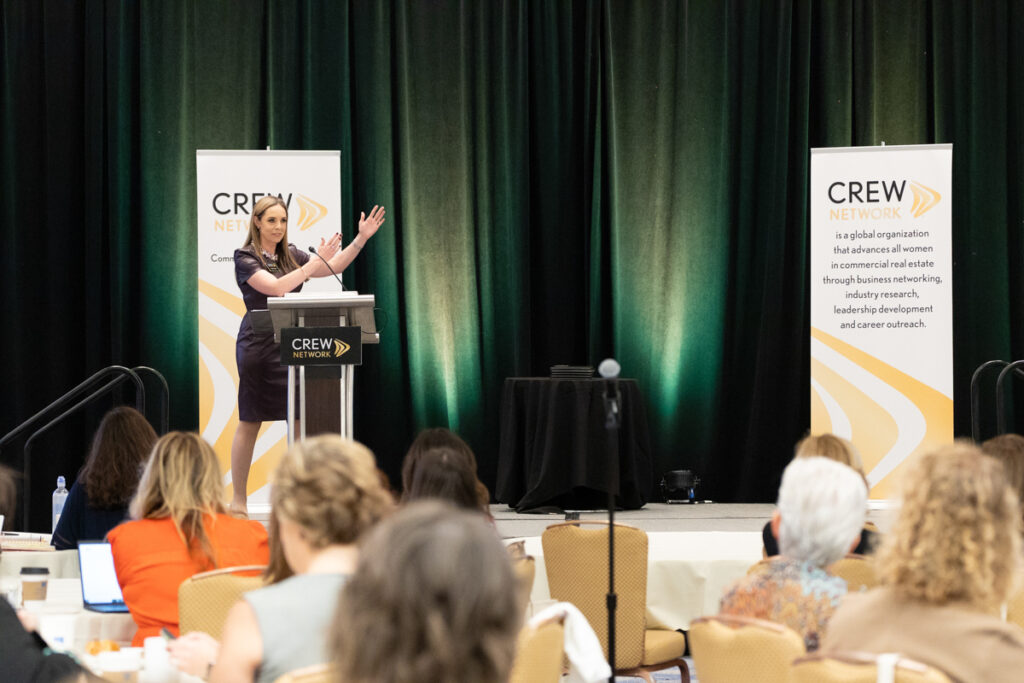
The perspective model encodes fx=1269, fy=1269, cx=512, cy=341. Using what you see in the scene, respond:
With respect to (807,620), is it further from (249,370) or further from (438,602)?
(249,370)

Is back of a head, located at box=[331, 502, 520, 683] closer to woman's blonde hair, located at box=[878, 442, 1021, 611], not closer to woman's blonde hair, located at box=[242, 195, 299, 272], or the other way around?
woman's blonde hair, located at box=[878, 442, 1021, 611]

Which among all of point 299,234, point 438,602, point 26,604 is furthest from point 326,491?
point 299,234

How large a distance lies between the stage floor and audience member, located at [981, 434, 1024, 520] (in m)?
2.54

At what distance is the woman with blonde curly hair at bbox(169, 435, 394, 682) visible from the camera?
203 cm

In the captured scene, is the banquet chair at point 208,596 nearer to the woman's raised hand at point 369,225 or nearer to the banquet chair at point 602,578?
the banquet chair at point 602,578

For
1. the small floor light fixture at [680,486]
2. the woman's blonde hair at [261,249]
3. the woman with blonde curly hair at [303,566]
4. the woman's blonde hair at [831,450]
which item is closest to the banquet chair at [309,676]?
the woman with blonde curly hair at [303,566]

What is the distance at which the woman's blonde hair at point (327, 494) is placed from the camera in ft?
6.95

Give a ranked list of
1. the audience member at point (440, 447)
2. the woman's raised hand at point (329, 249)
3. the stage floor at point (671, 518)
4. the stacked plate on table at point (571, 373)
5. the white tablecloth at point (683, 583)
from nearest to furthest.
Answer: the audience member at point (440, 447)
the white tablecloth at point (683, 583)
the woman's raised hand at point (329, 249)
the stage floor at point (671, 518)
the stacked plate on table at point (571, 373)

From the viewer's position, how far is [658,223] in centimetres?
865

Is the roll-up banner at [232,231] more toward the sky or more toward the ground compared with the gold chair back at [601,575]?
more toward the sky

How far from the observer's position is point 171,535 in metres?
3.10

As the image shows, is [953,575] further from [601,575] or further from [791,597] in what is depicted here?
[601,575]

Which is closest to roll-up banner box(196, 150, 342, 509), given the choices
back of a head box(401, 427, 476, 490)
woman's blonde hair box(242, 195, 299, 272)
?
woman's blonde hair box(242, 195, 299, 272)

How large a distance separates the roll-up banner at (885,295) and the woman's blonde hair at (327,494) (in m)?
5.63
